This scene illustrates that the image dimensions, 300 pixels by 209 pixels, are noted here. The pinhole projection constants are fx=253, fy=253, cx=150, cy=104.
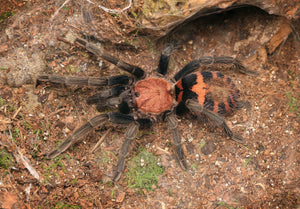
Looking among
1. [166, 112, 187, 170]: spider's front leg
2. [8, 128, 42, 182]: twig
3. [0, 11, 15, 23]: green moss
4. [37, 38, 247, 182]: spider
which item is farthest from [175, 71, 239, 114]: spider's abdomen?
[0, 11, 15, 23]: green moss

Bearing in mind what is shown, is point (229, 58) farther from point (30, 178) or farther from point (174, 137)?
point (30, 178)

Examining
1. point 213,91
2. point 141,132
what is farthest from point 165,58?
point 141,132

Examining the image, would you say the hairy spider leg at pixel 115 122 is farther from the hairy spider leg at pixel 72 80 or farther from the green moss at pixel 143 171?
the hairy spider leg at pixel 72 80

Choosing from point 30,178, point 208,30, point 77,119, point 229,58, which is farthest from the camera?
point 208,30

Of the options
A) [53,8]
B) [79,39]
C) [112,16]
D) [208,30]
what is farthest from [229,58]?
[53,8]

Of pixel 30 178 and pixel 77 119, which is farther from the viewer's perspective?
pixel 77 119

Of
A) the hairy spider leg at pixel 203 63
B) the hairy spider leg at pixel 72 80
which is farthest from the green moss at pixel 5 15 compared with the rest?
the hairy spider leg at pixel 203 63
